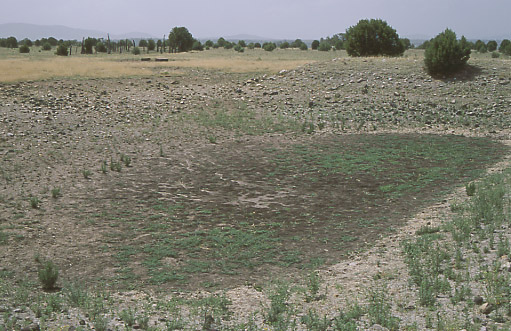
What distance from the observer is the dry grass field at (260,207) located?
6.56m

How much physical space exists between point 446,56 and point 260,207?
657 inches

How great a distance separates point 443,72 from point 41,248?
20612 mm

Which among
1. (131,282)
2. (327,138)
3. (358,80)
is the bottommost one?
(131,282)

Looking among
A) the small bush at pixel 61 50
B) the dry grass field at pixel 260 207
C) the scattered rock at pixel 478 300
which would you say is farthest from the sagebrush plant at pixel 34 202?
the small bush at pixel 61 50

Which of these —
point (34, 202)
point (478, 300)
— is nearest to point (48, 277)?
point (34, 202)

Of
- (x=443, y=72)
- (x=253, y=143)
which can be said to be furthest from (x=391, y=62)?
(x=253, y=143)

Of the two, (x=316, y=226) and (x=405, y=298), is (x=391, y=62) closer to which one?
(x=316, y=226)

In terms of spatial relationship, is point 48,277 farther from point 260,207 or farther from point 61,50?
point 61,50

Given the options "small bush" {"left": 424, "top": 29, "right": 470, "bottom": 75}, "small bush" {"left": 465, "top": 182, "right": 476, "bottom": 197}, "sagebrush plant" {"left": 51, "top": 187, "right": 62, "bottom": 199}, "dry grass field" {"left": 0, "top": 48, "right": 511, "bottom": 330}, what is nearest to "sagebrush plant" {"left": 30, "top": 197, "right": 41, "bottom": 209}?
"dry grass field" {"left": 0, "top": 48, "right": 511, "bottom": 330}

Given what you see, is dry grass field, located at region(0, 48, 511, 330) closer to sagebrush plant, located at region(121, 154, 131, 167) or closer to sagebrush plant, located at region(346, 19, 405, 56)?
sagebrush plant, located at region(121, 154, 131, 167)

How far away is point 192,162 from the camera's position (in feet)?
48.2

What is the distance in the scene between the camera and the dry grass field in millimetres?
6559

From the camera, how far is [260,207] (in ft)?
36.2

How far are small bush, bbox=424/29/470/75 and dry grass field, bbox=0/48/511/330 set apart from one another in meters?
0.75
